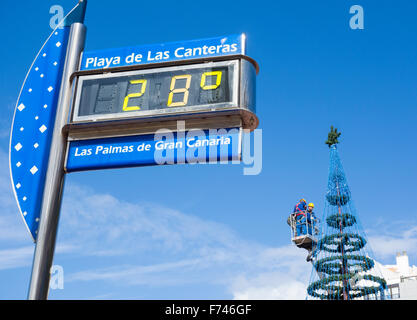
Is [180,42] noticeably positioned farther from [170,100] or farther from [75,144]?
[75,144]

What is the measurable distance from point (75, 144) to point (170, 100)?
1.74 m

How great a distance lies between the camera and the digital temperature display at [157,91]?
8266 mm

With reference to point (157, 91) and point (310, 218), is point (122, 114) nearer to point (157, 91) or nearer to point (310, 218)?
point (157, 91)

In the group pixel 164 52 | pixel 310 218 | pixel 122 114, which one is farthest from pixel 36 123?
pixel 310 218

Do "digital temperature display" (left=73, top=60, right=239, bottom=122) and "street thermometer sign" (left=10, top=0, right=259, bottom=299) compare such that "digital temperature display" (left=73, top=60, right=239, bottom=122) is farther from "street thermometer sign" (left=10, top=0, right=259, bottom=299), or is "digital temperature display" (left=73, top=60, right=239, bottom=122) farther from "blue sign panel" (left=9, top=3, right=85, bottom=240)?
"blue sign panel" (left=9, top=3, right=85, bottom=240)

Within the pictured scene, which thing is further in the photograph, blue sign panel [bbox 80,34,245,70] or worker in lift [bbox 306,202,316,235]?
worker in lift [bbox 306,202,316,235]

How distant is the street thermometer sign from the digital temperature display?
17mm

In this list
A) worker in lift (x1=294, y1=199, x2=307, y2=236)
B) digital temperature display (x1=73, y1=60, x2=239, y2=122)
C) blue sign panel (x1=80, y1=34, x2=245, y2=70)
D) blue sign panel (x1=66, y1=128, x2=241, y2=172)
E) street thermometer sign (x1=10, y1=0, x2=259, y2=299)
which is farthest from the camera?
worker in lift (x1=294, y1=199, x2=307, y2=236)

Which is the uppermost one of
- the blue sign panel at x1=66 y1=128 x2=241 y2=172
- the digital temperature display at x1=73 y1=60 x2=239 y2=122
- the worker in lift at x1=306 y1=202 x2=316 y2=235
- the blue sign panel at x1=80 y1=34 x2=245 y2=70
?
the worker in lift at x1=306 y1=202 x2=316 y2=235

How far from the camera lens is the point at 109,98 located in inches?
344

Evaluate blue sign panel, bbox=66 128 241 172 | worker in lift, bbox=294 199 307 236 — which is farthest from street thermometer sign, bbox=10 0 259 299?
worker in lift, bbox=294 199 307 236

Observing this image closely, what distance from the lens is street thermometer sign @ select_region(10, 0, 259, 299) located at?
26.2ft

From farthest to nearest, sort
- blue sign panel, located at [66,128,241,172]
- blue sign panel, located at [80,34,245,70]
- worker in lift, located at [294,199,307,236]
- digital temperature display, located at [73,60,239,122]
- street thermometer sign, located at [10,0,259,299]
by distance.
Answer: worker in lift, located at [294,199,307,236], blue sign panel, located at [80,34,245,70], digital temperature display, located at [73,60,239,122], street thermometer sign, located at [10,0,259,299], blue sign panel, located at [66,128,241,172]
